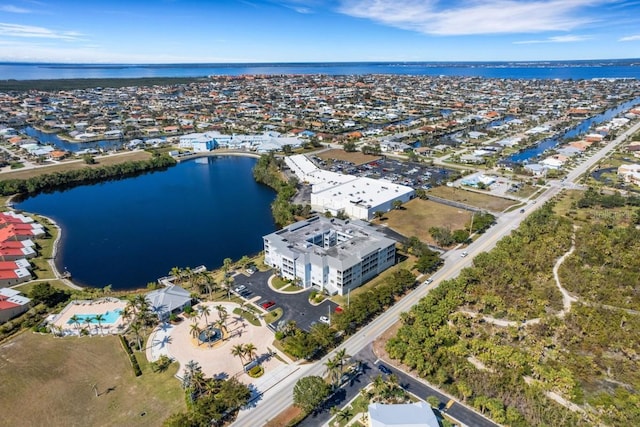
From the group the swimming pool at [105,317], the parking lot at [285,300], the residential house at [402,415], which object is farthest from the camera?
the parking lot at [285,300]

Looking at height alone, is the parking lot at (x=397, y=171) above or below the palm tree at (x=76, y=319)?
above

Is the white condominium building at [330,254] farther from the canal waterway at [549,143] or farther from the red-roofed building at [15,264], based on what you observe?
the canal waterway at [549,143]

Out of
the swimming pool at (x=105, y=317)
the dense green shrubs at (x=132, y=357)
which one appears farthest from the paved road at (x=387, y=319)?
the swimming pool at (x=105, y=317)

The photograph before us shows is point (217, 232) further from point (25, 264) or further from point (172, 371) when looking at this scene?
point (172, 371)

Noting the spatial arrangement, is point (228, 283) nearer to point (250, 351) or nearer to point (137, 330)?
point (137, 330)

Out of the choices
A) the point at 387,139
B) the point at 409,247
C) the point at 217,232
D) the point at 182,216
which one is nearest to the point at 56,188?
the point at 182,216

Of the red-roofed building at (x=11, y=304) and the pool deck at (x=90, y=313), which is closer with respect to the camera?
the pool deck at (x=90, y=313)

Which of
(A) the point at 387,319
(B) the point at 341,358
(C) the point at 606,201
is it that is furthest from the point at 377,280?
(C) the point at 606,201
